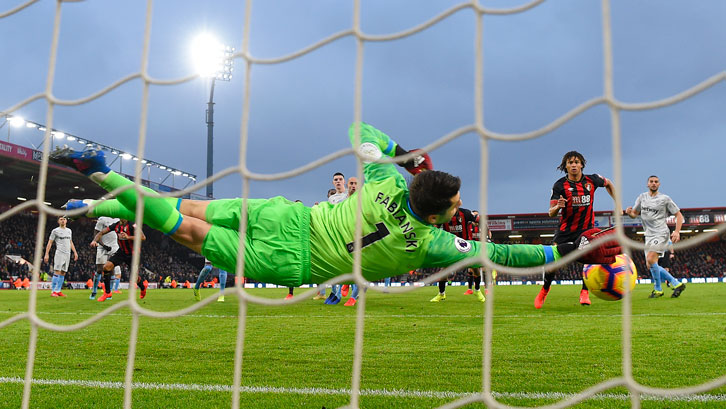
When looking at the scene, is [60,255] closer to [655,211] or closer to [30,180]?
[655,211]

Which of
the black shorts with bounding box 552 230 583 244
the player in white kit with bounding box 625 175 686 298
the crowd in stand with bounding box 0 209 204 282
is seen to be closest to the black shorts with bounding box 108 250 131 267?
the black shorts with bounding box 552 230 583 244

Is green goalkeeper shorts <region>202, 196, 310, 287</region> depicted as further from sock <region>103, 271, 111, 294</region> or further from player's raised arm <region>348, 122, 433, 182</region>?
sock <region>103, 271, 111, 294</region>

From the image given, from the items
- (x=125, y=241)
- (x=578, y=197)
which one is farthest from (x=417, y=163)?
(x=125, y=241)

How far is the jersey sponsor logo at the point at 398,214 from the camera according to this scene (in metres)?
3.08

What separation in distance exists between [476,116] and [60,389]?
102 inches

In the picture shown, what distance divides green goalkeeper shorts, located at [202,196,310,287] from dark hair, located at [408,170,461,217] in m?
0.70

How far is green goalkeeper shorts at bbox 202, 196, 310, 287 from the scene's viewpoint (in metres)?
3.11

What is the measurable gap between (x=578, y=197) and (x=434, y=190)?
4170mm

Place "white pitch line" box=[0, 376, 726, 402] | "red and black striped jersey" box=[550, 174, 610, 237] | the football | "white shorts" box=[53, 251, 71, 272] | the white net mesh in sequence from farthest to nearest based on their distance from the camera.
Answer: "white shorts" box=[53, 251, 71, 272]
"red and black striped jersey" box=[550, 174, 610, 237]
the football
"white pitch line" box=[0, 376, 726, 402]
the white net mesh

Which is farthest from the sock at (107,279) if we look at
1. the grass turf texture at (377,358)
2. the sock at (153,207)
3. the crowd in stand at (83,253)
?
the crowd in stand at (83,253)

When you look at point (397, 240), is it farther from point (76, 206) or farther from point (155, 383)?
point (76, 206)

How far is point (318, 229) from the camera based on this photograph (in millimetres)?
3203

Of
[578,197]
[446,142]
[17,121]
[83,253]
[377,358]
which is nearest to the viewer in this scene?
[446,142]

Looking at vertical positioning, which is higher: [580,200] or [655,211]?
[655,211]
